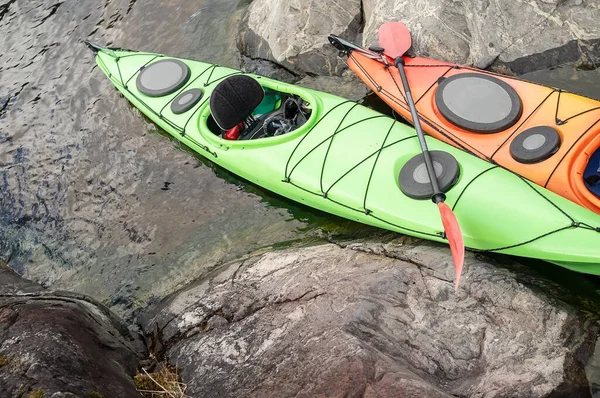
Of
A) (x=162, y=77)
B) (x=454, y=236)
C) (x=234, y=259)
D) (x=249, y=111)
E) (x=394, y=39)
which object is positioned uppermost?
(x=394, y=39)

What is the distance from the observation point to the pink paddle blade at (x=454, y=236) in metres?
3.46

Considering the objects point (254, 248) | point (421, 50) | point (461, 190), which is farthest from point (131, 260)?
point (421, 50)

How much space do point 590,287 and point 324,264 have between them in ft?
5.93

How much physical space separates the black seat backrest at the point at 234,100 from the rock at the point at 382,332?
1531 millimetres

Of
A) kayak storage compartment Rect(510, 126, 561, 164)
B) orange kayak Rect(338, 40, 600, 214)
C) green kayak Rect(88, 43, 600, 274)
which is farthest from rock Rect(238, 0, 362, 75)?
kayak storage compartment Rect(510, 126, 561, 164)

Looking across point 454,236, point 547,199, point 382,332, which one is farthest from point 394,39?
point 382,332

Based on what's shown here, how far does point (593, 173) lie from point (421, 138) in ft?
4.14

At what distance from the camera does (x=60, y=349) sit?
3184 millimetres

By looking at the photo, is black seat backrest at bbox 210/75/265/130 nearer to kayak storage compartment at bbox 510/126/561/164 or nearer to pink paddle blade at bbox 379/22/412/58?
pink paddle blade at bbox 379/22/412/58

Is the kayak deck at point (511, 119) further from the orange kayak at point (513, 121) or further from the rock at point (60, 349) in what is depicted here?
the rock at point (60, 349)

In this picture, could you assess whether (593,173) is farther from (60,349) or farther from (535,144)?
(60,349)

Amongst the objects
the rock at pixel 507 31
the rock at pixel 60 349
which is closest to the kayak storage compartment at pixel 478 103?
the rock at pixel 507 31

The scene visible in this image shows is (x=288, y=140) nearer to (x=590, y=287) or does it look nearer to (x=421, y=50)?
(x=421, y=50)

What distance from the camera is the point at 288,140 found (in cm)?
482
